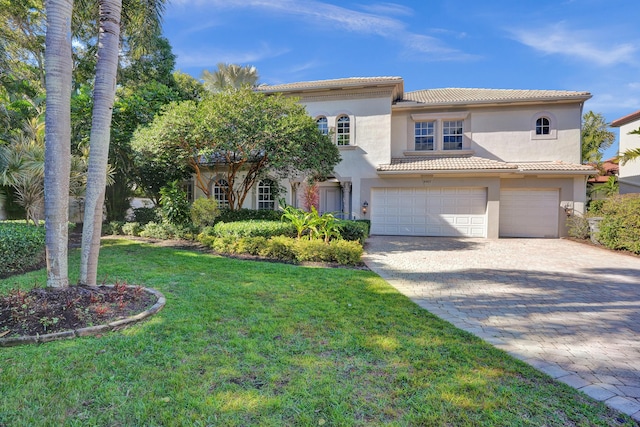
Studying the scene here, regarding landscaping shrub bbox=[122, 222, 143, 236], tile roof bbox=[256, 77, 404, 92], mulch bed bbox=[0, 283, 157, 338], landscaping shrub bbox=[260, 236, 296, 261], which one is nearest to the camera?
mulch bed bbox=[0, 283, 157, 338]

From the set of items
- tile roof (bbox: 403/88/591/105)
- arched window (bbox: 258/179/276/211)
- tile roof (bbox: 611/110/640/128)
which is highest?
tile roof (bbox: 403/88/591/105)

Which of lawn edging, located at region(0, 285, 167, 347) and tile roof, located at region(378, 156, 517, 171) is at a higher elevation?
tile roof, located at region(378, 156, 517, 171)

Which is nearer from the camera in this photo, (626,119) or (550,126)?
(550,126)

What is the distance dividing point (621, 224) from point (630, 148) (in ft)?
33.2

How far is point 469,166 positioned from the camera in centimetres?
1366

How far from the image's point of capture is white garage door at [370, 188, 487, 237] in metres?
14.3

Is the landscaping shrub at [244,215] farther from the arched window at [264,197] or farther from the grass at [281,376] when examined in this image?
the grass at [281,376]

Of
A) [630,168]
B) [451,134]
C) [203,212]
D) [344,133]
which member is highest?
[451,134]

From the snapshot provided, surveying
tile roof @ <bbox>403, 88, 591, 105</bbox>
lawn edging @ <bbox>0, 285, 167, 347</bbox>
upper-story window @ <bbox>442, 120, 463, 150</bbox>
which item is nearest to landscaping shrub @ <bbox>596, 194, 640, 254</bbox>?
tile roof @ <bbox>403, 88, 591, 105</bbox>

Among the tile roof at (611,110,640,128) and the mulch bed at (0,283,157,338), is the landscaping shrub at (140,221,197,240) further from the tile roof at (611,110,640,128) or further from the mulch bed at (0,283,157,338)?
the tile roof at (611,110,640,128)

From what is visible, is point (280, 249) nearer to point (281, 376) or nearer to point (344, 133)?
point (281, 376)

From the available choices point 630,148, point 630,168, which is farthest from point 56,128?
point 630,148

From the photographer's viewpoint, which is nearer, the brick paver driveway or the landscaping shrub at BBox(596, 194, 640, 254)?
the brick paver driveway

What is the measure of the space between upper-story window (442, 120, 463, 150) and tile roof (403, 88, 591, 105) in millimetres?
1105
